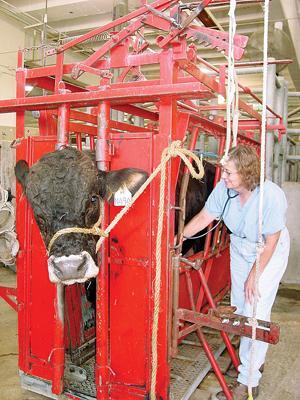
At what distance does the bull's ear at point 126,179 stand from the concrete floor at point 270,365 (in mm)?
1617

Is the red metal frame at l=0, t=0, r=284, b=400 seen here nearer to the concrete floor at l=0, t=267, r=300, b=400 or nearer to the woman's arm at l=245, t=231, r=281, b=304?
the concrete floor at l=0, t=267, r=300, b=400

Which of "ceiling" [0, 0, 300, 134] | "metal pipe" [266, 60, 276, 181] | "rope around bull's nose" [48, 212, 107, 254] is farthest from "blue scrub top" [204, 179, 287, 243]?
"ceiling" [0, 0, 300, 134]

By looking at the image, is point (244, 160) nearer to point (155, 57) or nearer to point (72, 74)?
point (155, 57)

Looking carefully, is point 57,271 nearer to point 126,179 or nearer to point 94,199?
point 94,199

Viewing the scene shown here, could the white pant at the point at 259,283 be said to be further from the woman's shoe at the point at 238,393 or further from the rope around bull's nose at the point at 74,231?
the rope around bull's nose at the point at 74,231

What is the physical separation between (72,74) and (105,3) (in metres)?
5.79

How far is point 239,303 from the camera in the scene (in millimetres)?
3104

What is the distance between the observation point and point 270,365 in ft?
11.4

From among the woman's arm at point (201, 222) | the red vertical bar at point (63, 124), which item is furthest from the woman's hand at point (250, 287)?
the red vertical bar at point (63, 124)

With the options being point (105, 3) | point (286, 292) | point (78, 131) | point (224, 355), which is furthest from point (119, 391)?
point (105, 3)

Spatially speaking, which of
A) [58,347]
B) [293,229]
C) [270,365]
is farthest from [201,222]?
[293,229]

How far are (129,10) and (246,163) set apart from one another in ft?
20.4

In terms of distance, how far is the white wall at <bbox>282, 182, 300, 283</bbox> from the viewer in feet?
20.4

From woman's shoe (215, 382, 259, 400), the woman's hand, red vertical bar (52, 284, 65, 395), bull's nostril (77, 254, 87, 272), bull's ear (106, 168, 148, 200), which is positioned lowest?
woman's shoe (215, 382, 259, 400)
